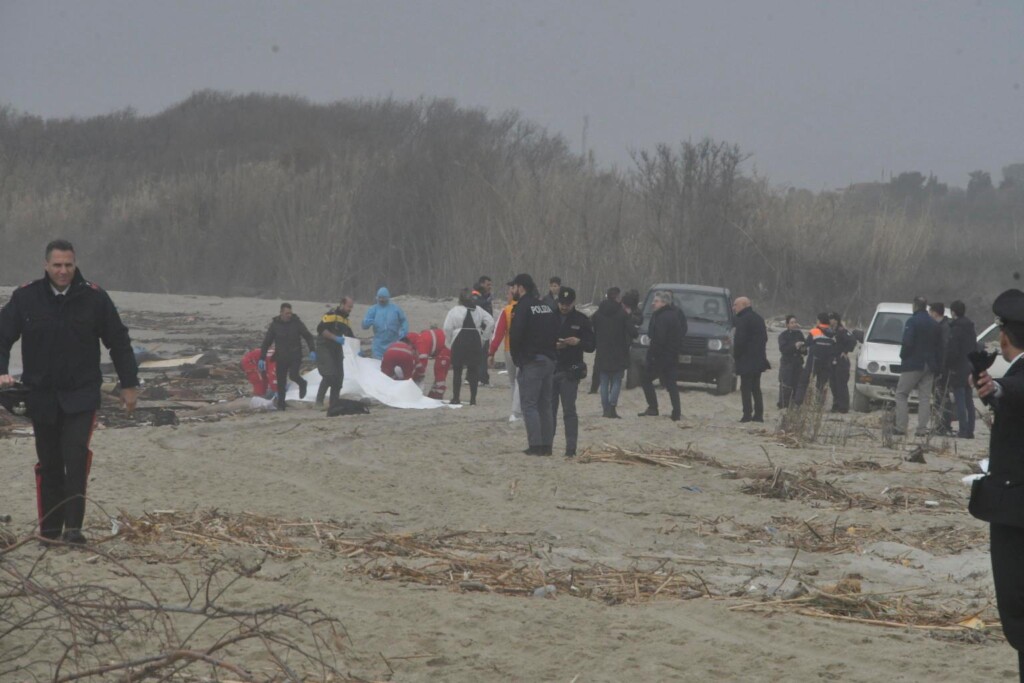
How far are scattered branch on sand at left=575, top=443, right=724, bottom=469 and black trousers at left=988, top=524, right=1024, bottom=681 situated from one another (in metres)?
8.11

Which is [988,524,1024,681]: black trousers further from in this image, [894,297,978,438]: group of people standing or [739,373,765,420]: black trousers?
[739,373,765,420]: black trousers

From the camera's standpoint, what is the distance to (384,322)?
20.2 meters

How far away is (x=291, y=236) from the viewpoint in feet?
189

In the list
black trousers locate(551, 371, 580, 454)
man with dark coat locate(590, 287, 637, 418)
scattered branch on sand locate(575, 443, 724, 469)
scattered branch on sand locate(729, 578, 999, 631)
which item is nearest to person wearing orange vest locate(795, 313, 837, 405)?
man with dark coat locate(590, 287, 637, 418)

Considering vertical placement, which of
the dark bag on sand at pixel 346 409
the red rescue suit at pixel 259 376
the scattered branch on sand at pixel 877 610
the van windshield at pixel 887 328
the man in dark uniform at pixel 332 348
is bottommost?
the dark bag on sand at pixel 346 409

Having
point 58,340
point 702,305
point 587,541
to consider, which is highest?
point 702,305

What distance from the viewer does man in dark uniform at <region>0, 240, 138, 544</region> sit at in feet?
26.7

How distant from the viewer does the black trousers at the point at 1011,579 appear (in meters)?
Answer: 4.87

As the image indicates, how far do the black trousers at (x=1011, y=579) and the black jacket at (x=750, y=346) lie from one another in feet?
42.8

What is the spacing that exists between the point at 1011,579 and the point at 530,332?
8.53 meters

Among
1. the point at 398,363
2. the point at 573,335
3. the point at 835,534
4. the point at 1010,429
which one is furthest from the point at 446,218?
the point at 1010,429

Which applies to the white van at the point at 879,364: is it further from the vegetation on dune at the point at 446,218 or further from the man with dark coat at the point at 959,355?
the vegetation on dune at the point at 446,218

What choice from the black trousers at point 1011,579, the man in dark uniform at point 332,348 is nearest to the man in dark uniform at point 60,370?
the black trousers at point 1011,579

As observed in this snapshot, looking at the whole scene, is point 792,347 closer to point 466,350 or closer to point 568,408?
point 466,350
